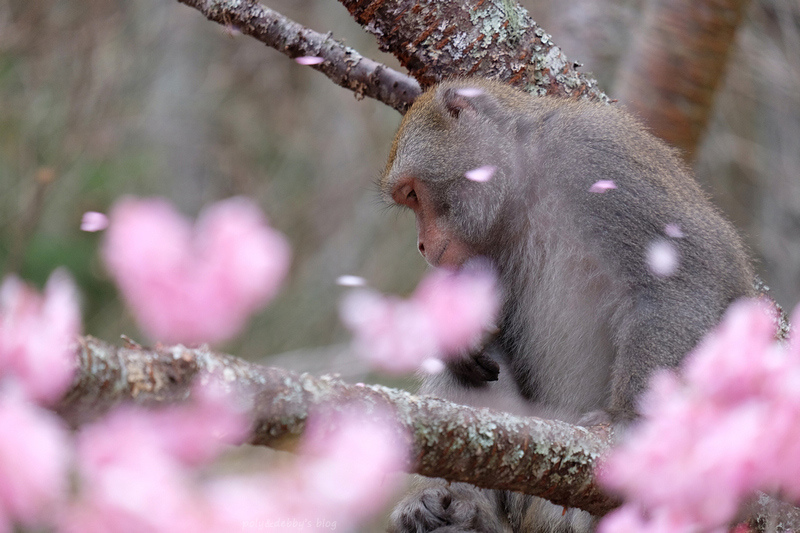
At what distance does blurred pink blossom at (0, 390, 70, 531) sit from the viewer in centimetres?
95

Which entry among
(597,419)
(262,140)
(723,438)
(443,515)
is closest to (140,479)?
(723,438)

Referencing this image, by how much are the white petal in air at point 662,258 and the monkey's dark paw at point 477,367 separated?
2.29 ft

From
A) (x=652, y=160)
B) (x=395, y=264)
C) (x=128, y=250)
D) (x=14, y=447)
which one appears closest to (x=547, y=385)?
(x=652, y=160)

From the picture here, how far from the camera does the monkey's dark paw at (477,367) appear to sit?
299cm

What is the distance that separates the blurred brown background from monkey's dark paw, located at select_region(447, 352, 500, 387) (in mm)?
2317

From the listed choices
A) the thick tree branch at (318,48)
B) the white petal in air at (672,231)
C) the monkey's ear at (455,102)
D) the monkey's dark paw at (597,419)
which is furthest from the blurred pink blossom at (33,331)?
the thick tree branch at (318,48)

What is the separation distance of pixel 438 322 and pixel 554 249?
0.63 meters

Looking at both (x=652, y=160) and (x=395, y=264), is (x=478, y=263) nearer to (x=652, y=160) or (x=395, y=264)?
(x=652, y=160)

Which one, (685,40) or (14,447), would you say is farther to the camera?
(685,40)

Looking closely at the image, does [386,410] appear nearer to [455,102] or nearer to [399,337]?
[399,337]

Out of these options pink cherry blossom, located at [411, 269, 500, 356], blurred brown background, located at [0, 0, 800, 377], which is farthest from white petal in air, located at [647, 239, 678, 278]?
blurred brown background, located at [0, 0, 800, 377]

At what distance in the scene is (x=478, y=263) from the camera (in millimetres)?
3076

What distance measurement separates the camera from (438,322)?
3.31 m

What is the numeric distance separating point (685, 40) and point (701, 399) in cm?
321
